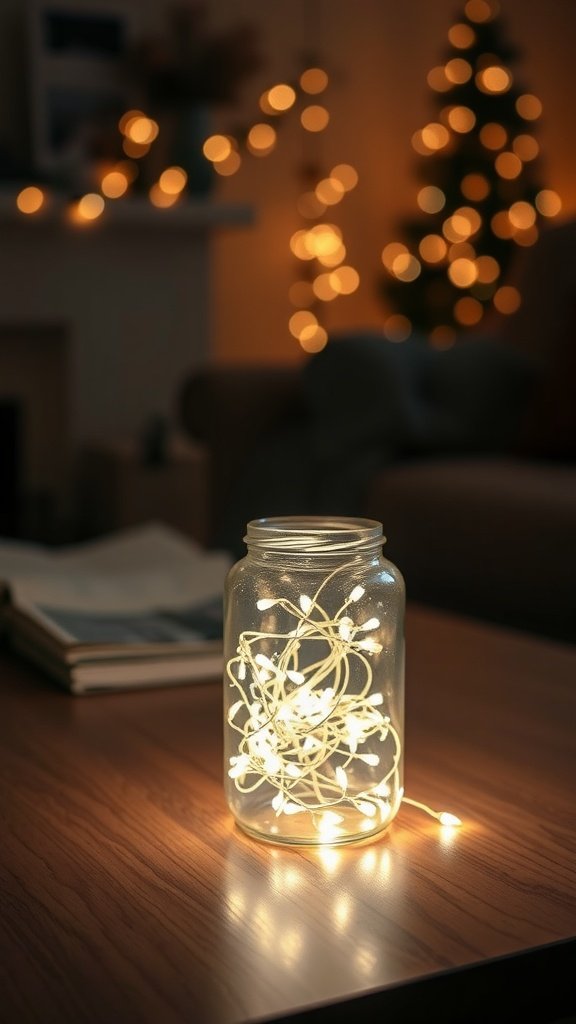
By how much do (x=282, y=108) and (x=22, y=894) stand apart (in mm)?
4192

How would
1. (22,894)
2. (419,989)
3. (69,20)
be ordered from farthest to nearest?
(69,20) → (22,894) → (419,989)

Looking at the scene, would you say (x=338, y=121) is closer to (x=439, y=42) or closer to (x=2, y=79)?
(x=439, y=42)

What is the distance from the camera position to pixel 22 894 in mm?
655

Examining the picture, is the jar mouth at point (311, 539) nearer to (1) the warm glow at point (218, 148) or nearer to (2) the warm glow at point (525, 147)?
(1) the warm glow at point (218, 148)

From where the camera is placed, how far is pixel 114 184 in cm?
406

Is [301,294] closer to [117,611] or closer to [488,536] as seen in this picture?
[488,536]

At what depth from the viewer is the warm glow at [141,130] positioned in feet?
13.4

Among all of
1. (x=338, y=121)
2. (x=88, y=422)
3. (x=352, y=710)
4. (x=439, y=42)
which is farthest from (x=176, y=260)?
(x=352, y=710)

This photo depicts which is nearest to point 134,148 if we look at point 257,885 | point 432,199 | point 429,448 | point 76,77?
point 76,77

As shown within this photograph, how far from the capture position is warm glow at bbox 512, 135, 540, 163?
4.53 metres

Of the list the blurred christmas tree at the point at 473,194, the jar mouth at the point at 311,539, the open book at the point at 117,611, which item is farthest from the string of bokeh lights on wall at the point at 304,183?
the jar mouth at the point at 311,539

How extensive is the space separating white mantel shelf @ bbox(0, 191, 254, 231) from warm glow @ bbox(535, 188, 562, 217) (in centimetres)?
114

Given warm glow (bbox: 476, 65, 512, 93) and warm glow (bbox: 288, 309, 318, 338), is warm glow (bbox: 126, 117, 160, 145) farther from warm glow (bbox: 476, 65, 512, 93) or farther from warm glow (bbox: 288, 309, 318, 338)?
warm glow (bbox: 476, 65, 512, 93)

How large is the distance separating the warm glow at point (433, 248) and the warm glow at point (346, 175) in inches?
15.0
